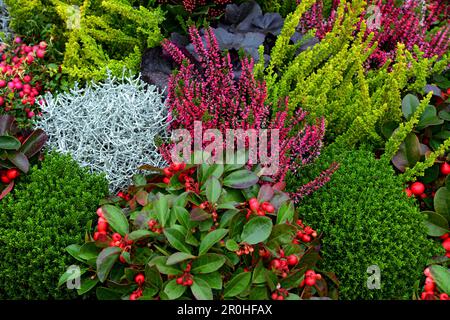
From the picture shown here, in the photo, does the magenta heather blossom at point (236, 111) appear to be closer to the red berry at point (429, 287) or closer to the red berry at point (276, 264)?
the red berry at point (276, 264)

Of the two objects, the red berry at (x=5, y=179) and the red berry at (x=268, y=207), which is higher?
the red berry at (x=268, y=207)

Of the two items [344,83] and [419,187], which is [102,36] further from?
[419,187]

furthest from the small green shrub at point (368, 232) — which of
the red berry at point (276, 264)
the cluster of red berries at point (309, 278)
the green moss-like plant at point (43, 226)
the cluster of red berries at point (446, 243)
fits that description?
the green moss-like plant at point (43, 226)

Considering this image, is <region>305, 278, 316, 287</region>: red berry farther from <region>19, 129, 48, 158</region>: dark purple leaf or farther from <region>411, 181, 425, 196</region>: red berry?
<region>19, 129, 48, 158</region>: dark purple leaf

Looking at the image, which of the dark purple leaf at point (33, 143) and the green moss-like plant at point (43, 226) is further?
the dark purple leaf at point (33, 143)

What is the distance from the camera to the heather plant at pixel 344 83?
2342 mm

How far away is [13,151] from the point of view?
85.0 inches

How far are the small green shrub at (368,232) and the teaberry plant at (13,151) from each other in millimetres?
1150

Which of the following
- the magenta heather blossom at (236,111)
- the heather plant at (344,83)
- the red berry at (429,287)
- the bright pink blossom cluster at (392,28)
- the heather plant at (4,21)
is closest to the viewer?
the red berry at (429,287)

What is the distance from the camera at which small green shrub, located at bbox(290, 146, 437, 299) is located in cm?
194

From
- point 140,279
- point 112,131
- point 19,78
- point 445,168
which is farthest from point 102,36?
point 445,168

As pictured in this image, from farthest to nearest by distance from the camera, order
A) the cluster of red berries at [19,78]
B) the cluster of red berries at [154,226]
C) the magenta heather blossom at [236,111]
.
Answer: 1. the cluster of red berries at [19,78]
2. the magenta heather blossom at [236,111]
3. the cluster of red berries at [154,226]

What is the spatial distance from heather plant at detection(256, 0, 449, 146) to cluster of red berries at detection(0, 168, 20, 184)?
1.10 metres
